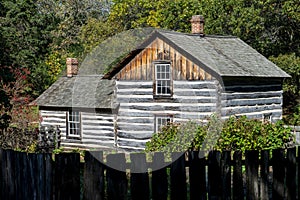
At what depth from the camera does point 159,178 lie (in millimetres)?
6871

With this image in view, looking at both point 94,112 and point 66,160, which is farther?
point 94,112

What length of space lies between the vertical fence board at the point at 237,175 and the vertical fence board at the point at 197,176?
0.49m

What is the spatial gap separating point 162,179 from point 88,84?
72.4 ft

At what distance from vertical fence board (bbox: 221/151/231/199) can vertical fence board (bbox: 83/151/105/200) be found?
1.72 meters

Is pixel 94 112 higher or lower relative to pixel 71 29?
lower

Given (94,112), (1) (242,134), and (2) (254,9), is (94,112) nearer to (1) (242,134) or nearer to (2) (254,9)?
(1) (242,134)

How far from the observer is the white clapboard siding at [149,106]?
22031mm

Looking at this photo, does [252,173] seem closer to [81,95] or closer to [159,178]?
[159,178]

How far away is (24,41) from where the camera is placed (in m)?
47.4

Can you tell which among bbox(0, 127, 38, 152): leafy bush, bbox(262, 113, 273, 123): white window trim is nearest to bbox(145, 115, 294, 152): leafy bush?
bbox(262, 113, 273, 123): white window trim

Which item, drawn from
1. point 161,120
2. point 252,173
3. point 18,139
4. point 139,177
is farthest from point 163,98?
point 139,177

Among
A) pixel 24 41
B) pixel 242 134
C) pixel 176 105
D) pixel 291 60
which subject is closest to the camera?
pixel 242 134

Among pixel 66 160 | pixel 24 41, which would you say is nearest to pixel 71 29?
pixel 24 41

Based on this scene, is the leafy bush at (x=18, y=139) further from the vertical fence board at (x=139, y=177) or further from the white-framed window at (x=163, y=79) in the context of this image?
the vertical fence board at (x=139, y=177)
